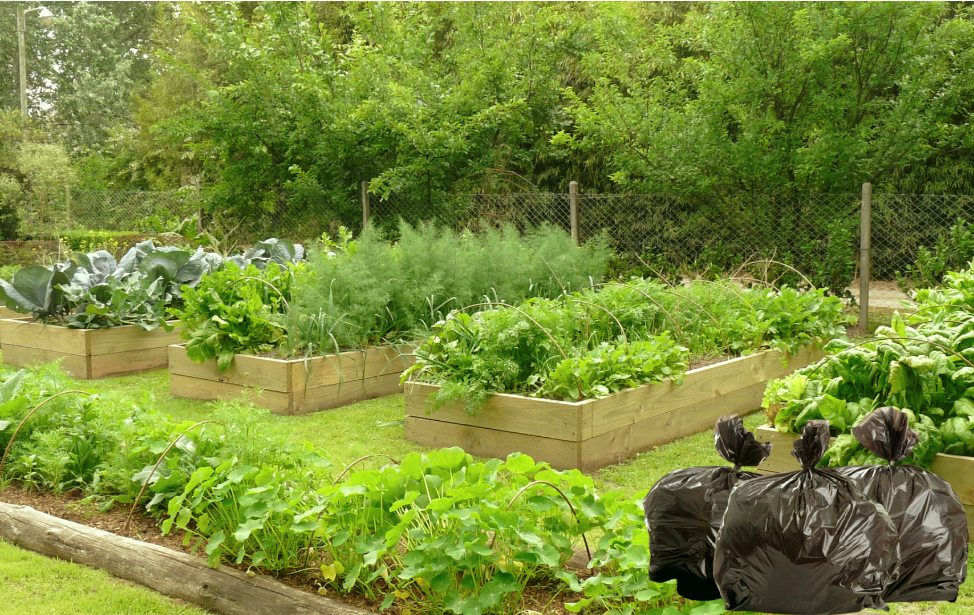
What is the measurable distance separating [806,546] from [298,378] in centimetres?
396

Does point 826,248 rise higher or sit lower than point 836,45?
lower

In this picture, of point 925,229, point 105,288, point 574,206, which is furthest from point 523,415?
point 925,229

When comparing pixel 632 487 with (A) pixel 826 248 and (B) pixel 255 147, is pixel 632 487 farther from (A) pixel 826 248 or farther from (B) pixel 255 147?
(B) pixel 255 147

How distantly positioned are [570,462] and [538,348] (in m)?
0.70

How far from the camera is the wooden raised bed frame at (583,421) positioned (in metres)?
3.95

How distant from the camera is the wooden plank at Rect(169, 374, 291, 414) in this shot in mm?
5156

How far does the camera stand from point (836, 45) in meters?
7.30

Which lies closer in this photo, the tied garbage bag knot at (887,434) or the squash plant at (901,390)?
the tied garbage bag knot at (887,434)

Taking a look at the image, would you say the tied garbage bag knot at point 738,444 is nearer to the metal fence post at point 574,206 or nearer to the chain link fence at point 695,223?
the chain link fence at point 695,223

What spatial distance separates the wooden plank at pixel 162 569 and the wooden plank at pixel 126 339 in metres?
3.30

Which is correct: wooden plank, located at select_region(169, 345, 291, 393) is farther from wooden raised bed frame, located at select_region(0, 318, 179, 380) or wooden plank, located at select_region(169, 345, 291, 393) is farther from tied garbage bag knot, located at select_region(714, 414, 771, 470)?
tied garbage bag knot, located at select_region(714, 414, 771, 470)

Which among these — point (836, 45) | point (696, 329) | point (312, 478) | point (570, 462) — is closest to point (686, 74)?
point (836, 45)

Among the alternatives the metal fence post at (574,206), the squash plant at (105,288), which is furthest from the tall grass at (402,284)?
the metal fence post at (574,206)

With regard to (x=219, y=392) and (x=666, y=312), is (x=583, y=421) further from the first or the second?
(x=219, y=392)
